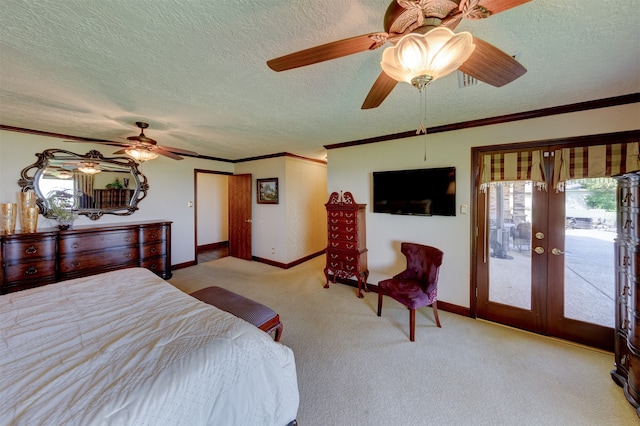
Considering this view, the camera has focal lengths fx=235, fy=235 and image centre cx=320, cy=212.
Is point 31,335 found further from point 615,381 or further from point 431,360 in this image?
point 615,381

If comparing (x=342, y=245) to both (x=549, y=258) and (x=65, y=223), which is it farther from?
(x=65, y=223)

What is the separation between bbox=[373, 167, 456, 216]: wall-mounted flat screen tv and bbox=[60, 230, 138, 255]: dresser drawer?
3.89 meters

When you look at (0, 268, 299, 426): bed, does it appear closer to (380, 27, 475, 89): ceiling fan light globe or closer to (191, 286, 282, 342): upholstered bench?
(191, 286, 282, 342): upholstered bench

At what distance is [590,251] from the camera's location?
235 cm

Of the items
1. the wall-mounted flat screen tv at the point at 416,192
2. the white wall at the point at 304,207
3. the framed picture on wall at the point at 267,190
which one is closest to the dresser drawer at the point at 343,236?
the wall-mounted flat screen tv at the point at 416,192

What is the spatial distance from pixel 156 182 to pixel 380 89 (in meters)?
4.60

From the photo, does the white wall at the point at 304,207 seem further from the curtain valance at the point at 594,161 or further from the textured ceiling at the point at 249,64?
the curtain valance at the point at 594,161

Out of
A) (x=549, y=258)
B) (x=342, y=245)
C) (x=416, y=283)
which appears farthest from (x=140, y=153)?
(x=549, y=258)

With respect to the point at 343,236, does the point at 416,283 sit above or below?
below

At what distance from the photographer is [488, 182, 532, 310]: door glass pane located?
2.62 meters

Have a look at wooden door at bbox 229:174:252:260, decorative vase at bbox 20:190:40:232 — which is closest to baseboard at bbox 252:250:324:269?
wooden door at bbox 229:174:252:260

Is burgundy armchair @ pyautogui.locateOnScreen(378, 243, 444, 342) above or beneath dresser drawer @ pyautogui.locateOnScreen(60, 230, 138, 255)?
beneath

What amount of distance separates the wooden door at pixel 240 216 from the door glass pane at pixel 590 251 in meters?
5.13

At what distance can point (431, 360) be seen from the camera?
2.14m
